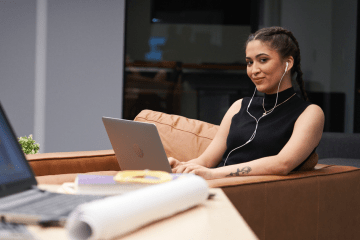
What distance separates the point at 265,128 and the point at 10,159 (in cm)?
124

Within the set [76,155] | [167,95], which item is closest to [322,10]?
[167,95]

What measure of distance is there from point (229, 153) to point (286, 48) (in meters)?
0.56

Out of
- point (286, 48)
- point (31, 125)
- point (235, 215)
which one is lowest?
point (31, 125)

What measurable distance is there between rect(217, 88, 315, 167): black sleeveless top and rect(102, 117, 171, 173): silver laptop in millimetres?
624

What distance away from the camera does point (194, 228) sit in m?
0.63

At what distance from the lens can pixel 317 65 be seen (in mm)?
4320

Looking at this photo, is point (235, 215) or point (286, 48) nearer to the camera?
point (235, 215)

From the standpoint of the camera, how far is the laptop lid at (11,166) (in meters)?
0.73

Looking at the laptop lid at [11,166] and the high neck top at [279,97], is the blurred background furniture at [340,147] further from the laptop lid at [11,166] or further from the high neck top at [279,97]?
the laptop lid at [11,166]

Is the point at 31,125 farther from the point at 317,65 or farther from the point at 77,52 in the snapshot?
the point at 317,65

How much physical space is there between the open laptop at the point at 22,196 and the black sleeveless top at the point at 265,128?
3.70 feet

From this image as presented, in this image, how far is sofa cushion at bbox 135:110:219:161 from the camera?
2078 mm

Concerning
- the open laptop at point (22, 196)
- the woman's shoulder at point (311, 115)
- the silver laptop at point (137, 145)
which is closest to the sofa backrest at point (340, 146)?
the woman's shoulder at point (311, 115)

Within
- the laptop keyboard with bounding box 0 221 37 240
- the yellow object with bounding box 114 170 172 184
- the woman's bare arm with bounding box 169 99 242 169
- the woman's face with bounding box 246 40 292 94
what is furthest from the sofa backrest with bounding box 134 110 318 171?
the laptop keyboard with bounding box 0 221 37 240
